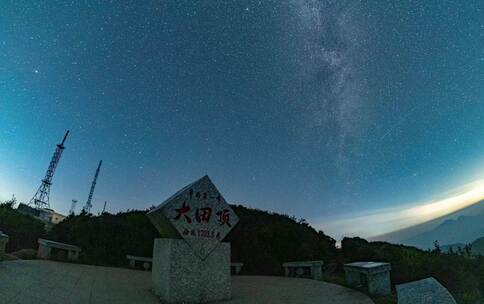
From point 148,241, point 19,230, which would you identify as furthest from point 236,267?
point 19,230

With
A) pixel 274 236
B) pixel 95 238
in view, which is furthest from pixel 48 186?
pixel 274 236

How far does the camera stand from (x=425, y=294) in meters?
4.64

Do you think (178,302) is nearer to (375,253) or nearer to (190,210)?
(190,210)

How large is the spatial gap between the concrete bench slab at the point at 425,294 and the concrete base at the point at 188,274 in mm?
3838

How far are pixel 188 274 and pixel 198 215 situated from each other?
1366 mm

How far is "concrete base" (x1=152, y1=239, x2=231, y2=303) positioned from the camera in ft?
20.6

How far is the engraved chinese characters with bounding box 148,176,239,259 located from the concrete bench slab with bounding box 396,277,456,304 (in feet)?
13.5

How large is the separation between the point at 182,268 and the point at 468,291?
24.6 ft

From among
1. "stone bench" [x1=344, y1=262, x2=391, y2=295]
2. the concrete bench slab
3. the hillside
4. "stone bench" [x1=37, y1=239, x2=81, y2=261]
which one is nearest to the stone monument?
"stone bench" [x1=344, y1=262, x2=391, y2=295]

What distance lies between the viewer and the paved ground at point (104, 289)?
534 centimetres

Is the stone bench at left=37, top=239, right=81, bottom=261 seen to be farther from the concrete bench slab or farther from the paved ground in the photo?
the concrete bench slab

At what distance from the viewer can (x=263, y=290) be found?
25.1ft

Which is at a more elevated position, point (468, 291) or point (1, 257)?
point (1, 257)

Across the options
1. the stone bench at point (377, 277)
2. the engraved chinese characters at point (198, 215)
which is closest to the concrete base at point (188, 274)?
the engraved chinese characters at point (198, 215)
